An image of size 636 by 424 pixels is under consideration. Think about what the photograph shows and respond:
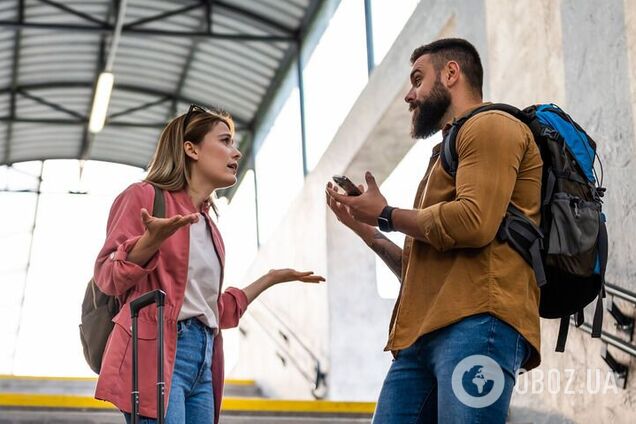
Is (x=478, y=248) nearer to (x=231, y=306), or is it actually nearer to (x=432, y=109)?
(x=432, y=109)

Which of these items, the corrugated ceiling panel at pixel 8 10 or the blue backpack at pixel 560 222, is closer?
the blue backpack at pixel 560 222

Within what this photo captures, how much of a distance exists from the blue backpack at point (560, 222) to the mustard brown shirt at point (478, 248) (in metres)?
0.04

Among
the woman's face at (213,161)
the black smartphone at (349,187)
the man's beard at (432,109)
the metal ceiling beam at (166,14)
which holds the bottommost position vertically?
the black smartphone at (349,187)

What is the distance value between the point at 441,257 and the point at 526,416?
2.90 meters

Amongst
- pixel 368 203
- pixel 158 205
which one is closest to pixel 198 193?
pixel 158 205

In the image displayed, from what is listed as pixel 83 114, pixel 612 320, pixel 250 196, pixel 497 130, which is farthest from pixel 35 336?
pixel 497 130

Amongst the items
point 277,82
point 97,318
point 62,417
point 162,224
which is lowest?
point 62,417

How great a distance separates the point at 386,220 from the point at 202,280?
2.10 ft

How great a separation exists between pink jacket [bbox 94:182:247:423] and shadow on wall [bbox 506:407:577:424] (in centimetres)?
238

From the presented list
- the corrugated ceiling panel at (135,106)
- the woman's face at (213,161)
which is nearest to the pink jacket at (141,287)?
the woman's face at (213,161)

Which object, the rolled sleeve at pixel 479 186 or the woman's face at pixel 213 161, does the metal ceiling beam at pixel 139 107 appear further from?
the rolled sleeve at pixel 479 186

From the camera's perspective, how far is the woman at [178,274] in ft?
8.95

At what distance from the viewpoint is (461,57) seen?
9.44ft

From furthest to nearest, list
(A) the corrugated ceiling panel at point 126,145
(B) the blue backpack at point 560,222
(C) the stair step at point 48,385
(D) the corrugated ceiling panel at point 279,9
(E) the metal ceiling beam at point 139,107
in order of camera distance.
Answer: (A) the corrugated ceiling panel at point 126,145
(E) the metal ceiling beam at point 139,107
(D) the corrugated ceiling panel at point 279,9
(C) the stair step at point 48,385
(B) the blue backpack at point 560,222
